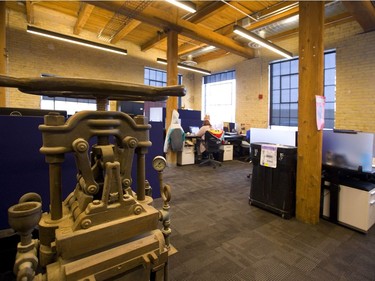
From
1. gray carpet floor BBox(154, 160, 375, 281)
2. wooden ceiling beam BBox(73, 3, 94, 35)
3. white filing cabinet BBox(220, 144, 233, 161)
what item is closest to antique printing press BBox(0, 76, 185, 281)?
gray carpet floor BBox(154, 160, 375, 281)

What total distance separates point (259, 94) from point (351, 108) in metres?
2.54

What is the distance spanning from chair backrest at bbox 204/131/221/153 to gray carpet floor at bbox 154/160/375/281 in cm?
219

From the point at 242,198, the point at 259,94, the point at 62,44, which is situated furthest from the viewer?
the point at 259,94

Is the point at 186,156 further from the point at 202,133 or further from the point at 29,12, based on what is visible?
the point at 29,12

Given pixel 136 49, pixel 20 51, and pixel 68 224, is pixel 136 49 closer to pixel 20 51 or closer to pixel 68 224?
pixel 20 51

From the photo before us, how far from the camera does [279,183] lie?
2.62 metres

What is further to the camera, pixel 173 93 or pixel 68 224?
pixel 173 93

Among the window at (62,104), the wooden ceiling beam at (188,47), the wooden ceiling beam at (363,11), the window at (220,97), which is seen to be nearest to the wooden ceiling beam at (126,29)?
the wooden ceiling beam at (188,47)

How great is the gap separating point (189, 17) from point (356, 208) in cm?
501

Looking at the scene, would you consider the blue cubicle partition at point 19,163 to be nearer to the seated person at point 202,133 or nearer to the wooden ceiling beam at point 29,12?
the seated person at point 202,133

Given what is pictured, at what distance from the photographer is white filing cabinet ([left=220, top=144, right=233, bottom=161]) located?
6012mm

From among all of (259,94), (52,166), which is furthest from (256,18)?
(52,166)

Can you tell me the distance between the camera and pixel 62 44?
6.14 meters

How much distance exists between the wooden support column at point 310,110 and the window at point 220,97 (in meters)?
4.80
